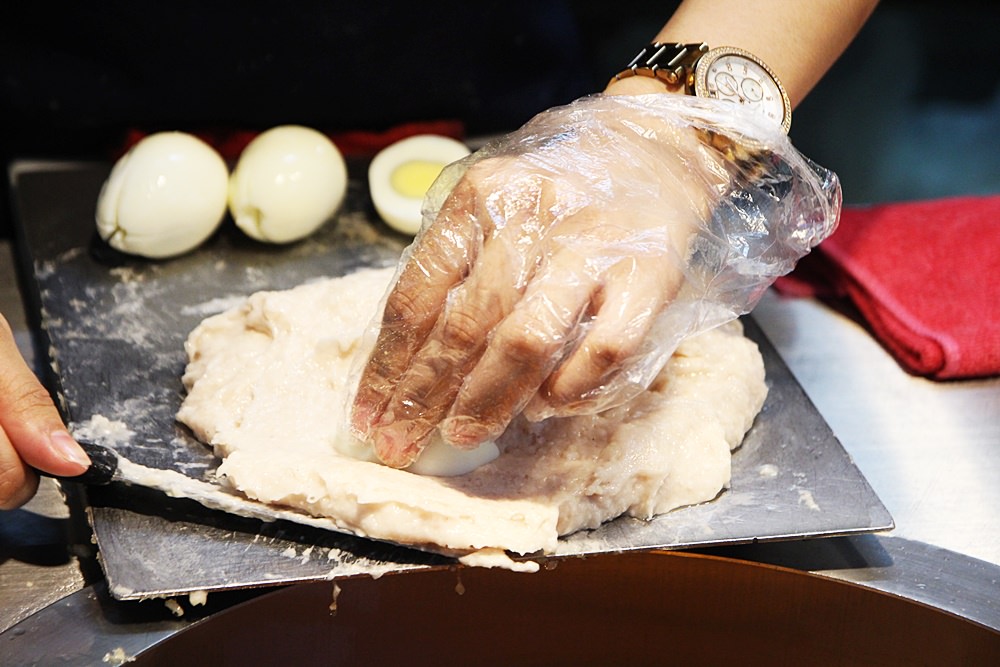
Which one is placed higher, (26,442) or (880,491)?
(26,442)

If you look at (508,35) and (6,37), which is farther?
(508,35)

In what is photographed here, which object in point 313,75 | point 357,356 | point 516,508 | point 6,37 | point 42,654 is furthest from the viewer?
point 313,75

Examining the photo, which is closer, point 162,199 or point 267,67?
point 162,199

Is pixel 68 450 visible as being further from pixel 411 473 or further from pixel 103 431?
pixel 411 473

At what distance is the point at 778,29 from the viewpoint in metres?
1.49

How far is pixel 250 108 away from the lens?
1.87 m

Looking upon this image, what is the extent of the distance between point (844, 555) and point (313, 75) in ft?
3.97

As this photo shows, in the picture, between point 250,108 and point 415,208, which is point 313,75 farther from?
point 415,208

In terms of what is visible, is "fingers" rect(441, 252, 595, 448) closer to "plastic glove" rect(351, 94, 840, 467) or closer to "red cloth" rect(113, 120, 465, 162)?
"plastic glove" rect(351, 94, 840, 467)

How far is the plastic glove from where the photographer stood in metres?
1.07

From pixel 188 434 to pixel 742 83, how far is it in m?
0.86

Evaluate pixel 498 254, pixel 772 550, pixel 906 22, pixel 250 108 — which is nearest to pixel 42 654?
pixel 498 254

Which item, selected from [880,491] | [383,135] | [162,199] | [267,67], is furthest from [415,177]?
[880,491]

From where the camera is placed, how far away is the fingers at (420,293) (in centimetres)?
114
